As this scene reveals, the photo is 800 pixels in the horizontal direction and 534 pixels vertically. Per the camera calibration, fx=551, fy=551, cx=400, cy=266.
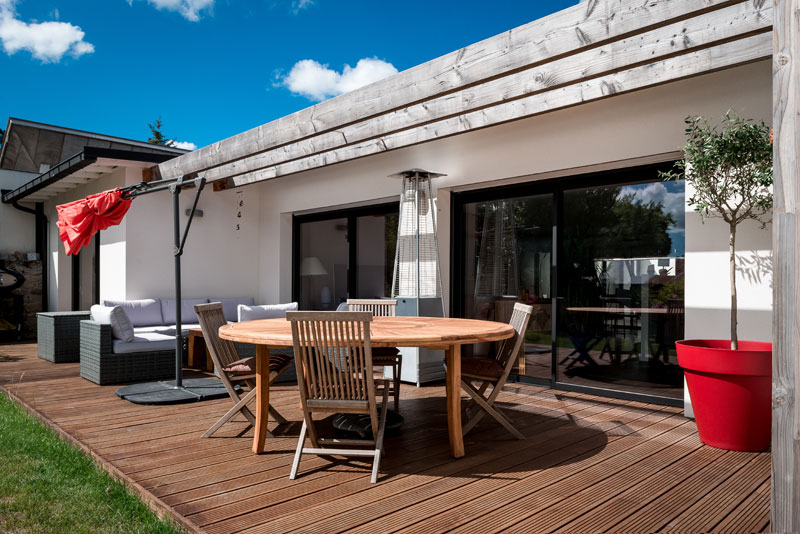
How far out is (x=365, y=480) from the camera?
298cm

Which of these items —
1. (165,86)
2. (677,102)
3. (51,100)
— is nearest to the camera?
(677,102)

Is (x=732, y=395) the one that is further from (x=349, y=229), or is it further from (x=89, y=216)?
(x=89, y=216)

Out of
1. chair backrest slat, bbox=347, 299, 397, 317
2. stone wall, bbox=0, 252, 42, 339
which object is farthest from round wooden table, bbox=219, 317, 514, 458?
stone wall, bbox=0, 252, 42, 339

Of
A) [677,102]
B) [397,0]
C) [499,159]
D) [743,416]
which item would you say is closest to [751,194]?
[677,102]

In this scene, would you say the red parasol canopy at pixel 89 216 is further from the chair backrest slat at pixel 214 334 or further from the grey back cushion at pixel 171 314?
the chair backrest slat at pixel 214 334

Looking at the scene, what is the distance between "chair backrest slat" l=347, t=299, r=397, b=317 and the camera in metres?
5.25

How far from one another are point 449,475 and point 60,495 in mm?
2014

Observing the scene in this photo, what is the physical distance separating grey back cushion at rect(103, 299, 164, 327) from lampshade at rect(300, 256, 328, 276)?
217cm

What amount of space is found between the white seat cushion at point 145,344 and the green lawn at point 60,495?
2.09 meters

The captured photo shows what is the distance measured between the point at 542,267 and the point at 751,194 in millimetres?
2159

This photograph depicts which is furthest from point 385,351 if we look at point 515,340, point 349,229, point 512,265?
point 349,229

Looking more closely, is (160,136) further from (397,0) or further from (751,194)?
(751,194)

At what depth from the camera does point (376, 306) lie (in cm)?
563

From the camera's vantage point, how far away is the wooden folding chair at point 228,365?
372 centimetres
